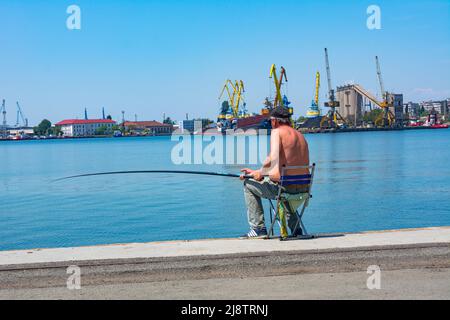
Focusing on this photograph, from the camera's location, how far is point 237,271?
16.1 ft

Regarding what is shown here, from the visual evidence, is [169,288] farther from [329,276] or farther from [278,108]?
[278,108]

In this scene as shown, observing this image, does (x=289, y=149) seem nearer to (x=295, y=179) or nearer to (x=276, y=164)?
(x=276, y=164)

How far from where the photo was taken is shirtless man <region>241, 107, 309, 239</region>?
19.5ft

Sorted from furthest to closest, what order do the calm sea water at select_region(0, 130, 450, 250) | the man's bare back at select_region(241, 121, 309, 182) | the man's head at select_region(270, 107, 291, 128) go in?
the calm sea water at select_region(0, 130, 450, 250) → the man's head at select_region(270, 107, 291, 128) → the man's bare back at select_region(241, 121, 309, 182)

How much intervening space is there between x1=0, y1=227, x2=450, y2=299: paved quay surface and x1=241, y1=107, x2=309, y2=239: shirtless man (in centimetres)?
85

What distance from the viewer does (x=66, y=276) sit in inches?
186

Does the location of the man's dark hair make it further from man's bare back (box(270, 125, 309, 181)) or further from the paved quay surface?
the paved quay surface

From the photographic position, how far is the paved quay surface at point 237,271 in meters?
4.43

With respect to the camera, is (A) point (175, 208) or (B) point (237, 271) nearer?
(B) point (237, 271)

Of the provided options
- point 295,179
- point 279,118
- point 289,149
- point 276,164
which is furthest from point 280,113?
point 295,179

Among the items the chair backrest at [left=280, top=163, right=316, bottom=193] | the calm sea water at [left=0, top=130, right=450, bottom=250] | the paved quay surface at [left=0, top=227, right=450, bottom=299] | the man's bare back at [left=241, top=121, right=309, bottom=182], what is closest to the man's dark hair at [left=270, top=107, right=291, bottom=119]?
the man's bare back at [left=241, top=121, right=309, bottom=182]

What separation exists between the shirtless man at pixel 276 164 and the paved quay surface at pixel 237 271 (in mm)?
850

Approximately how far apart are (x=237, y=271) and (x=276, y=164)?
56.6 inches

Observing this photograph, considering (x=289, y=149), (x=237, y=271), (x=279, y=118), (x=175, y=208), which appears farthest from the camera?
(x=175, y=208)
